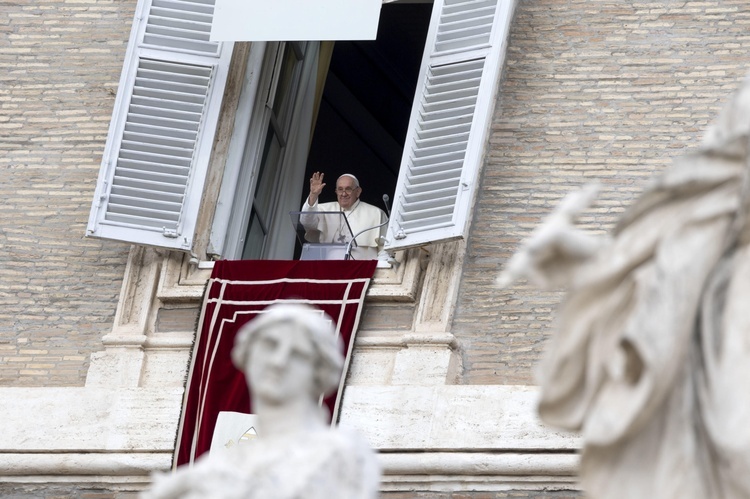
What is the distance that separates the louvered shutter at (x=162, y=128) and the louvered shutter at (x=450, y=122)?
0.91 m

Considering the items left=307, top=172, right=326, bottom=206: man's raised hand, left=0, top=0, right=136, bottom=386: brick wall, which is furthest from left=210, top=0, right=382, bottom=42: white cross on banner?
left=307, top=172, right=326, bottom=206: man's raised hand

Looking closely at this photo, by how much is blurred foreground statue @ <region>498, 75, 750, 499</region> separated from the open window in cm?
601

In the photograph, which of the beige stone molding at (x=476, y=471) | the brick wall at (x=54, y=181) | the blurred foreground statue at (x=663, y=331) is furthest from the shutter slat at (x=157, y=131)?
the blurred foreground statue at (x=663, y=331)

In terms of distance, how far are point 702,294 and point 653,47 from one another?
259 inches

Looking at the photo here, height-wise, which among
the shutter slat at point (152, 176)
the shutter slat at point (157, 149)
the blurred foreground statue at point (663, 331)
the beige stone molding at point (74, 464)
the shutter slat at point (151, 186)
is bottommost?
the beige stone molding at point (74, 464)

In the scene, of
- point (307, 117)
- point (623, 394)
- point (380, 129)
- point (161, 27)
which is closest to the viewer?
point (623, 394)

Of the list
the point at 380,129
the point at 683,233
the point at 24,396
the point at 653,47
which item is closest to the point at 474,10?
the point at 653,47

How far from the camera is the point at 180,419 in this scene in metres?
10.9

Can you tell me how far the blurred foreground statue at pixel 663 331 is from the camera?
4.53 m

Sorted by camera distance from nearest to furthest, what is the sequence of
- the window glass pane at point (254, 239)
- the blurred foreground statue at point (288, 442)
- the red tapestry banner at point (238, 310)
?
the blurred foreground statue at point (288, 442) → the red tapestry banner at point (238, 310) → the window glass pane at point (254, 239)

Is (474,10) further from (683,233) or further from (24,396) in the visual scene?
(683,233)

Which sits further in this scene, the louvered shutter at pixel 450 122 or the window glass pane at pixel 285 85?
the window glass pane at pixel 285 85

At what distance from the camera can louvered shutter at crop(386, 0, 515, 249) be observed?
1084cm

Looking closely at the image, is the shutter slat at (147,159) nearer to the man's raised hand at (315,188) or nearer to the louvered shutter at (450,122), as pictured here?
the man's raised hand at (315,188)
